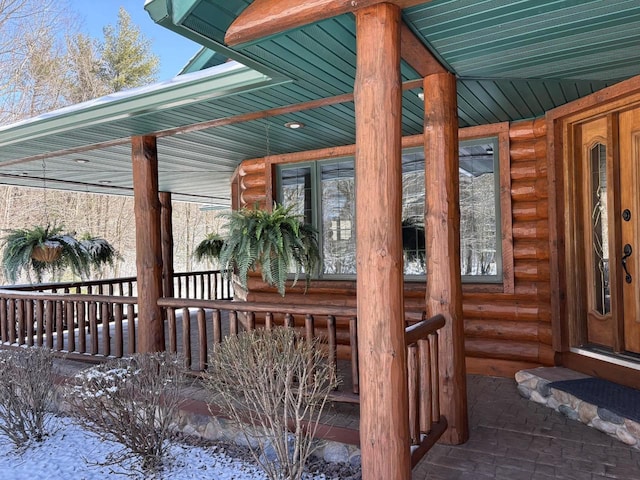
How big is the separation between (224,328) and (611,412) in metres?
5.24

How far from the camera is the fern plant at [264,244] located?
371 centimetres

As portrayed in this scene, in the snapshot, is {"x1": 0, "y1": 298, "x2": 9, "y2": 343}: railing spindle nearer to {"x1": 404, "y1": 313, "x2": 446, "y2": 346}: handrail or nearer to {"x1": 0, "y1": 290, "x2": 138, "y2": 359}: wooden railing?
{"x1": 0, "y1": 290, "x2": 138, "y2": 359}: wooden railing

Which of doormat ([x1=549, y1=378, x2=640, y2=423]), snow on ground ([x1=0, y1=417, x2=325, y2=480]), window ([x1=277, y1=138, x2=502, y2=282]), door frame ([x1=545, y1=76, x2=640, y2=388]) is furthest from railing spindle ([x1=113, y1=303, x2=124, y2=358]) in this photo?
door frame ([x1=545, y1=76, x2=640, y2=388])

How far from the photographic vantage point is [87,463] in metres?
3.16

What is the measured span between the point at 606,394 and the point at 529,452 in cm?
88

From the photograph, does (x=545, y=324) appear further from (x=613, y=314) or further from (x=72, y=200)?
(x=72, y=200)

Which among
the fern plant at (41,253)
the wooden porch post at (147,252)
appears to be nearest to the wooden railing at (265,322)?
the wooden porch post at (147,252)

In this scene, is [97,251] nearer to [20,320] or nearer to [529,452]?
[20,320]

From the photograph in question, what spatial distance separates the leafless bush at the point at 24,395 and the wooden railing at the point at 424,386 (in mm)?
3073

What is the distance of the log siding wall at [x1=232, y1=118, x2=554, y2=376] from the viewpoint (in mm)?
4277

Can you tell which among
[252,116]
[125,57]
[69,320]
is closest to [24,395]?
[69,320]

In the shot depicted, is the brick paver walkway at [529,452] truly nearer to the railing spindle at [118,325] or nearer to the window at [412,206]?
the window at [412,206]

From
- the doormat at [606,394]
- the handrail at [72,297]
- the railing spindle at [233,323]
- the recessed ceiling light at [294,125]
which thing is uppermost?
the recessed ceiling light at [294,125]

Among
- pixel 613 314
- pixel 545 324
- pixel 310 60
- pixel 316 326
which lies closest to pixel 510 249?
pixel 545 324
